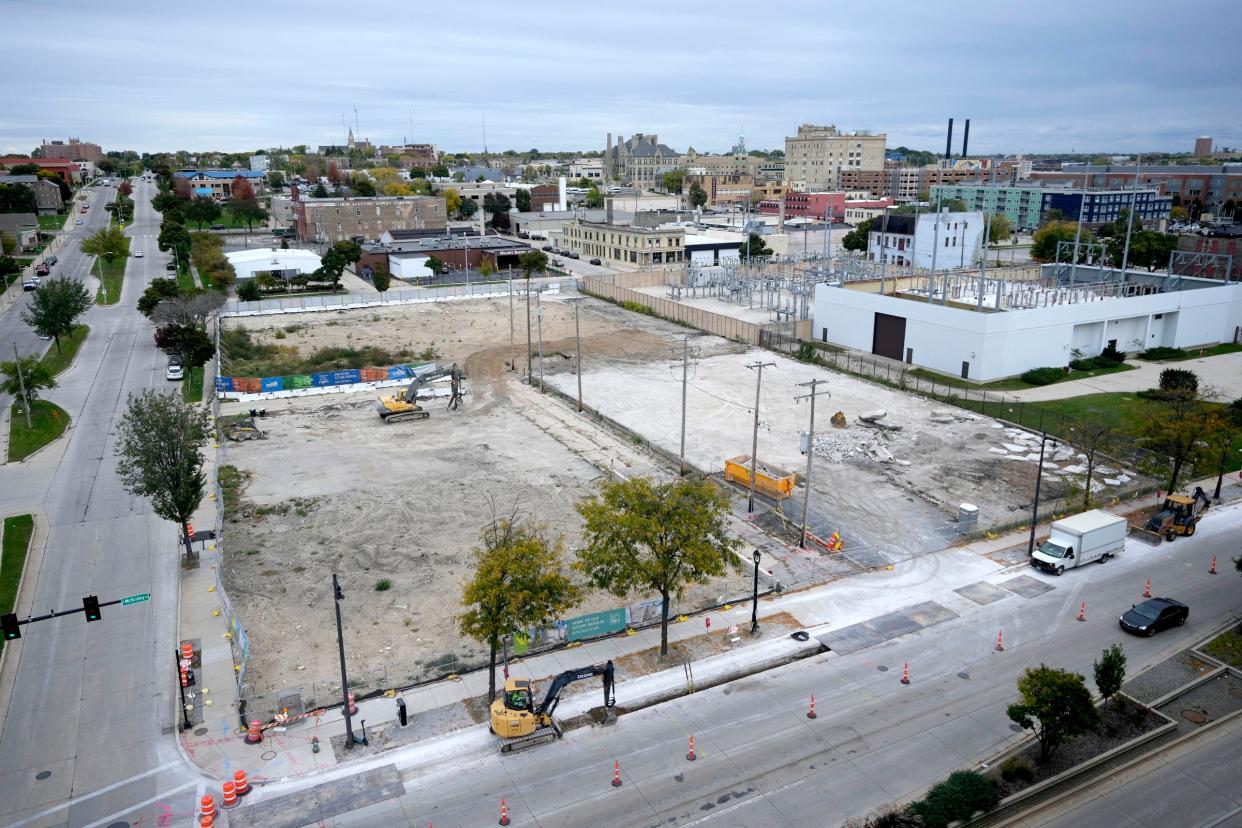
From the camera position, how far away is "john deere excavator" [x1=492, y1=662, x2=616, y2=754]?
1984 centimetres

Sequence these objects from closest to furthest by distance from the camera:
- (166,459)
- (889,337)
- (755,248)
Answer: (166,459) < (889,337) < (755,248)

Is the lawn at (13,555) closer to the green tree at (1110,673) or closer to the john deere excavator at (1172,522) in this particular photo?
the green tree at (1110,673)

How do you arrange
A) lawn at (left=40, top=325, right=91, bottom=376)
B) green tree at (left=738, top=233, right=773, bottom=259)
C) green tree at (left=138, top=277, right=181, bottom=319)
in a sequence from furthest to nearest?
Result: green tree at (left=738, top=233, right=773, bottom=259) < green tree at (left=138, top=277, right=181, bottom=319) < lawn at (left=40, top=325, right=91, bottom=376)

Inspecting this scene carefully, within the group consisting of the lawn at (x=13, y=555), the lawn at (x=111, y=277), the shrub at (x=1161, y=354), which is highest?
the lawn at (x=111, y=277)

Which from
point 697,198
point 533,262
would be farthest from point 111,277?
point 697,198

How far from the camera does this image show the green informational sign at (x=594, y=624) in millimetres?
24453

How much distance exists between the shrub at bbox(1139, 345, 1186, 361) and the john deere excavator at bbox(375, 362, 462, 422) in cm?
4851

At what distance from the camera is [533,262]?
94.4 metres

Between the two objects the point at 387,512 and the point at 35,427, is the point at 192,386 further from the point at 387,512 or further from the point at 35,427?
the point at 387,512

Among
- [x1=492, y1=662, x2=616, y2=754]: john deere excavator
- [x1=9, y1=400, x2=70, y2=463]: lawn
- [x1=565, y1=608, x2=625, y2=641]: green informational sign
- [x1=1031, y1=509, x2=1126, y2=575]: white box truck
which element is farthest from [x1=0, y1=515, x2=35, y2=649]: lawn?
[x1=1031, y1=509, x2=1126, y2=575]: white box truck

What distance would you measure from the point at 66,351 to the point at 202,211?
82237 mm

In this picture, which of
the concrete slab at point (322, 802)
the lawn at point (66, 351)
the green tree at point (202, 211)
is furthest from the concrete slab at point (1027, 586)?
the green tree at point (202, 211)

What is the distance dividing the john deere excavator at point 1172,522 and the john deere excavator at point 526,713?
2316 cm

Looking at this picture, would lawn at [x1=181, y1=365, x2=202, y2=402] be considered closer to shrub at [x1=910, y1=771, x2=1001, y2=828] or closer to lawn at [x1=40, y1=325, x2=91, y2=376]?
lawn at [x1=40, y1=325, x2=91, y2=376]
